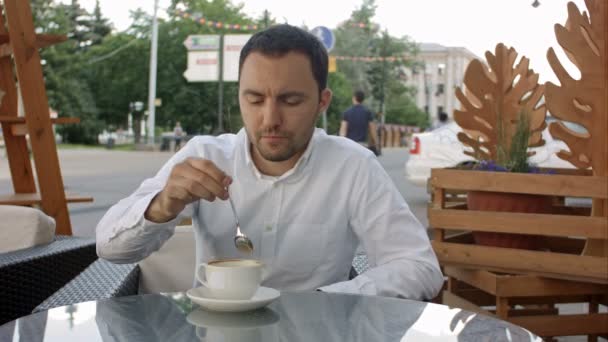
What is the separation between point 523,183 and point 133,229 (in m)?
1.90

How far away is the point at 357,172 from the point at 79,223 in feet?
23.3

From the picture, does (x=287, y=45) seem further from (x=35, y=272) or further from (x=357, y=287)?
(x=35, y=272)

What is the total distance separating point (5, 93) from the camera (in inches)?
186

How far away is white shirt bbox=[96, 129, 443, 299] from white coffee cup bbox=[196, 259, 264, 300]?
560 mm

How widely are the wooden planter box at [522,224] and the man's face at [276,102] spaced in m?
1.47

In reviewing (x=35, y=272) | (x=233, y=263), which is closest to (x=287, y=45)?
(x=233, y=263)

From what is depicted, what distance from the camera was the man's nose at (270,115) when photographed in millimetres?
2195

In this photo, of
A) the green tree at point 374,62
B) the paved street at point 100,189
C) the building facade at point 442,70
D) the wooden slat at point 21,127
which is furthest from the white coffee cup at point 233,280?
the building facade at point 442,70

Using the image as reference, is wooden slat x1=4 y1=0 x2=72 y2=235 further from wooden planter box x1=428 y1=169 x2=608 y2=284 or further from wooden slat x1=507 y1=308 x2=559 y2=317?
wooden slat x1=507 y1=308 x2=559 y2=317

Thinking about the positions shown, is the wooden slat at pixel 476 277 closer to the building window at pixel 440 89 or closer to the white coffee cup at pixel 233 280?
the white coffee cup at pixel 233 280

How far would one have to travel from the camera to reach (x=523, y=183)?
3475mm

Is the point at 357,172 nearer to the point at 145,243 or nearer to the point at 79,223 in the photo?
the point at 145,243

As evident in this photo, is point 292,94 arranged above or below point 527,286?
above

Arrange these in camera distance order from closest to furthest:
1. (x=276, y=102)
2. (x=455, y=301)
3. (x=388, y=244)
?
(x=276, y=102) < (x=388, y=244) < (x=455, y=301)
